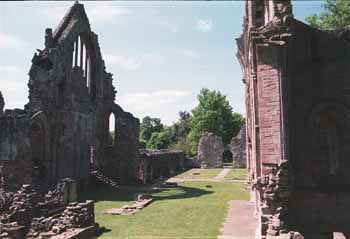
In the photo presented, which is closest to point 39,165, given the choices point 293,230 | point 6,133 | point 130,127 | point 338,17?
point 6,133

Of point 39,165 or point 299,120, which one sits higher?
point 299,120

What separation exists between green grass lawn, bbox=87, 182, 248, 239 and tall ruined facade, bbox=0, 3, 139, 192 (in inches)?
142

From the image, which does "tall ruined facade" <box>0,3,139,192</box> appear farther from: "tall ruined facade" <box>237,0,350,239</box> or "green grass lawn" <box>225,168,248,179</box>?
"tall ruined facade" <box>237,0,350,239</box>

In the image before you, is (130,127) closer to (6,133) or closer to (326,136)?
(6,133)

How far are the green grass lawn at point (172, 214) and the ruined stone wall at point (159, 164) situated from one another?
6.38 metres

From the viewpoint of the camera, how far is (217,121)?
61.1m

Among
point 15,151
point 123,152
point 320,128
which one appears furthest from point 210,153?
point 320,128

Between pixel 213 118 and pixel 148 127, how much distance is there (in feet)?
81.8

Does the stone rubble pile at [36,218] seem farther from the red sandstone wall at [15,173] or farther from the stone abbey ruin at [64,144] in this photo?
the red sandstone wall at [15,173]

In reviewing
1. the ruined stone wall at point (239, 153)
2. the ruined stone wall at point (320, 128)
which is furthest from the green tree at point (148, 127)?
the ruined stone wall at point (320, 128)

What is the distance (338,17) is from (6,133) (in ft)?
79.1

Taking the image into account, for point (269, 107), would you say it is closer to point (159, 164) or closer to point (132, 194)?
point (132, 194)

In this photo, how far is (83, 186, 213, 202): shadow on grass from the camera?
2125 centimetres

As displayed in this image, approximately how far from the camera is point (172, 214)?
617 inches
